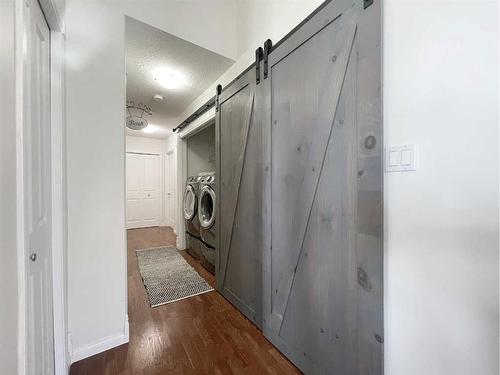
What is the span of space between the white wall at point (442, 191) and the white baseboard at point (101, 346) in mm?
1659

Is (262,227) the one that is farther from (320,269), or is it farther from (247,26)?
(247,26)

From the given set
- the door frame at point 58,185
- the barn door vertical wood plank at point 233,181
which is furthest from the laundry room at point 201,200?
the door frame at point 58,185

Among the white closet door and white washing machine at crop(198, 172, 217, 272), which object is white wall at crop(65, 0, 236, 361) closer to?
white washing machine at crop(198, 172, 217, 272)

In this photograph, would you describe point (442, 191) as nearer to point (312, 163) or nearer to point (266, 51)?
point (312, 163)

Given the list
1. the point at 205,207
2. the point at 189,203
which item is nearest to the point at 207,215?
the point at 205,207

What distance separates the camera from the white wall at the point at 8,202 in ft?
1.62

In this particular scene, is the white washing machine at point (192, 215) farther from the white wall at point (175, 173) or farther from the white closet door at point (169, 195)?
the white closet door at point (169, 195)

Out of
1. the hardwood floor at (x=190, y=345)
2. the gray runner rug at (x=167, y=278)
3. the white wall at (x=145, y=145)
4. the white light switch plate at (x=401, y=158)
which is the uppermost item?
the white wall at (x=145, y=145)

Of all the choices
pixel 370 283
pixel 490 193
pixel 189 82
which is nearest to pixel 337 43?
pixel 490 193

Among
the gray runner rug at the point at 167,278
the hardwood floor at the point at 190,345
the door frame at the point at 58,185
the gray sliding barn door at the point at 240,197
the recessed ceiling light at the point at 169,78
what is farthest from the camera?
the recessed ceiling light at the point at 169,78

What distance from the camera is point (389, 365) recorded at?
906 mm

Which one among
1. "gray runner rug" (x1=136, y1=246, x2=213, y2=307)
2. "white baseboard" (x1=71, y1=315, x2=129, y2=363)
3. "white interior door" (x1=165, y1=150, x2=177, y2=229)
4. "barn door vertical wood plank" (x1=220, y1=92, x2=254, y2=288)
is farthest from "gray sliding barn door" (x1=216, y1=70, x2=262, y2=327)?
"white interior door" (x1=165, y1=150, x2=177, y2=229)

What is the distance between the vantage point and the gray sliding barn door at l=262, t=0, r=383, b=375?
933mm

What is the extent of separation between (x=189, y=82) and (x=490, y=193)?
9.00 ft
